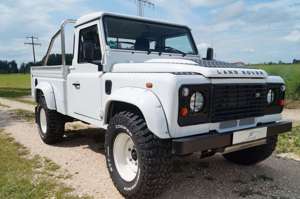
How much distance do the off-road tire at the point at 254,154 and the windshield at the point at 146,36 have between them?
Answer: 1824mm

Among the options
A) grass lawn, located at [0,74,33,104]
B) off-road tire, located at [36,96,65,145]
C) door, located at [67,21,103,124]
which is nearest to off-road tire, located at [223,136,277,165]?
door, located at [67,21,103,124]

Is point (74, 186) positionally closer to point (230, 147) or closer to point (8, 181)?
point (8, 181)

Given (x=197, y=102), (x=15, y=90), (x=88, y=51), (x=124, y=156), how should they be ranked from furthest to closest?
(x=15, y=90), (x=88, y=51), (x=124, y=156), (x=197, y=102)

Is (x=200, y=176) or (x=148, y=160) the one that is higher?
(x=148, y=160)

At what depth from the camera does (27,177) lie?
477cm

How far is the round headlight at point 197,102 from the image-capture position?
11.3ft

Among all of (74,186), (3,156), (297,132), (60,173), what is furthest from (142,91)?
(297,132)

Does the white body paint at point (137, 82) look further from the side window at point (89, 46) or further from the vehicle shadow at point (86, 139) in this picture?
the vehicle shadow at point (86, 139)

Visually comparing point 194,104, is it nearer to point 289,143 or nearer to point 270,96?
point 270,96

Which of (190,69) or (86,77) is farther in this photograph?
(86,77)

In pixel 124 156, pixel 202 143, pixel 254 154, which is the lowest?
pixel 254 154

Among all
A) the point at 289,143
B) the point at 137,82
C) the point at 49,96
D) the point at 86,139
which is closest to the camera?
Answer: the point at 137,82

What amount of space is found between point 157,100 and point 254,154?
2.25 metres

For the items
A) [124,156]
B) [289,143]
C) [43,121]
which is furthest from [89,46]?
[289,143]
